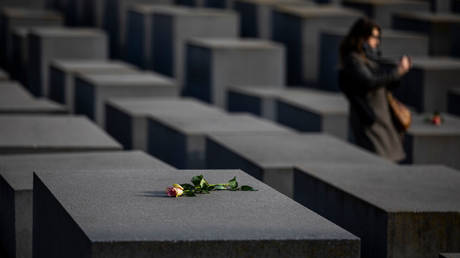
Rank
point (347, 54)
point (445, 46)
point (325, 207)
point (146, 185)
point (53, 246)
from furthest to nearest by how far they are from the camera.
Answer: point (445, 46) < point (347, 54) < point (325, 207) < point (146, 185) < point (53, 246)

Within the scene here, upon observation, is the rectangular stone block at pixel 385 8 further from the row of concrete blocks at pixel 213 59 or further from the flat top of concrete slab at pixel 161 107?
the flat top of concrete slab at pixel 161 107

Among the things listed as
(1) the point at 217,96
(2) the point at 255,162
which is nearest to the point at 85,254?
(2) the point at 255,162

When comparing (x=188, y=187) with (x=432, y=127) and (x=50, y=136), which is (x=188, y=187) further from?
(x=432, y=127)

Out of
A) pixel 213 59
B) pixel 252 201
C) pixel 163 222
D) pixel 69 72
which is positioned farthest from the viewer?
pixel 213 59

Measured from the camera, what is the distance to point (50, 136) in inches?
365

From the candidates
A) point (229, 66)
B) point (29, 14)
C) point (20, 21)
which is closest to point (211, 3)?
point (29, 14)

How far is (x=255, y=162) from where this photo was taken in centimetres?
805

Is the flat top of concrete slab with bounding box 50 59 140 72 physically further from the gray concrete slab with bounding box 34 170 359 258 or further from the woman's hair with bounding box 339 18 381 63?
the gray concrete slab with bounding box 34 170 359 258

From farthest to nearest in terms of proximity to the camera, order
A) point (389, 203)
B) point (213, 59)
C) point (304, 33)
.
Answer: point (304, 33)
point (213, 59)
point (389, 203)

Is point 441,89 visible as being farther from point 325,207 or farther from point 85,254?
point 85,254

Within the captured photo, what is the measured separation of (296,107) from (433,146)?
2901 mm

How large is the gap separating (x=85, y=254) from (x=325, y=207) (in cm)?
263

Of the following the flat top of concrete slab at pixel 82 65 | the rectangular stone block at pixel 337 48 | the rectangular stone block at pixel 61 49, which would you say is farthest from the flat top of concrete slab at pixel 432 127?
the rectangular stone block at pixel 61 49

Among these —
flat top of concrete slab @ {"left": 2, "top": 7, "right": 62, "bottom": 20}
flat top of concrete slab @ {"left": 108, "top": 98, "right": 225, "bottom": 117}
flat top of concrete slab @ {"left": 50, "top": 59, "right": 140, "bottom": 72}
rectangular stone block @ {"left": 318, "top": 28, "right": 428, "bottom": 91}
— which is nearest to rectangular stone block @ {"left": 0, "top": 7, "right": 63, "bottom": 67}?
flat top of concrete slab @ {"left": 2, "top": 7, "right": 62, "bottom": 20}
